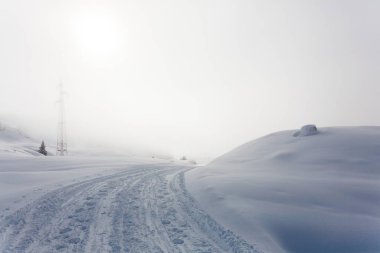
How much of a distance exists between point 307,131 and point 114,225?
19810 mm

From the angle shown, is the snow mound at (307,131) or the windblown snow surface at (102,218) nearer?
the windblown snow surface at (102,218)

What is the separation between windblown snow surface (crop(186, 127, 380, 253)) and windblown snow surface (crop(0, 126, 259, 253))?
2.62 feet

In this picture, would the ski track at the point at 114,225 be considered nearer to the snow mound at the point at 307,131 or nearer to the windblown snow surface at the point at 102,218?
the windblown snow surface at the point at 102,218

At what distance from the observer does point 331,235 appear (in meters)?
9.09

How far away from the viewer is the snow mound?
2614 cm

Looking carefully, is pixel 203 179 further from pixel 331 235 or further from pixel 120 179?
pixel 331 235

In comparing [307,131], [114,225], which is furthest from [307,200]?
[307,131]

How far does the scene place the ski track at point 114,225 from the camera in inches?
333

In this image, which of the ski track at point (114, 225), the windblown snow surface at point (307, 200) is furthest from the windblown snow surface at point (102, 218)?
the windblown snow surface at point (307, 200)

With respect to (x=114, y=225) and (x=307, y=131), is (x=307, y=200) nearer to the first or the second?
(x=114, y=225)

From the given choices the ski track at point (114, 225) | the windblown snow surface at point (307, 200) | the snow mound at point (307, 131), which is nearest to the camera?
the ski track at point (114, 225)

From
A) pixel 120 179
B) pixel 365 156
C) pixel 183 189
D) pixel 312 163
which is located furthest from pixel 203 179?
pixel 365 156

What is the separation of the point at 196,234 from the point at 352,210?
5165mm

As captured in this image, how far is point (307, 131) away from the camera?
86.4ft
